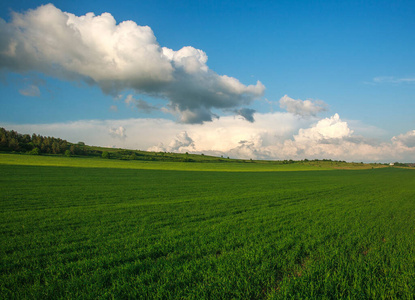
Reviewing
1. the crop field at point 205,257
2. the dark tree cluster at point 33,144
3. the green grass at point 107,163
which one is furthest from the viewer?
the dark tree cluster at point 33,144

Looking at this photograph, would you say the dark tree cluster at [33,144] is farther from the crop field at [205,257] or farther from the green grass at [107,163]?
the crop field at [205,257]

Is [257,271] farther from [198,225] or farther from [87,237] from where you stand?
[87,237]

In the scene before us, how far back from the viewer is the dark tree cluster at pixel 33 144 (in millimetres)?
80875

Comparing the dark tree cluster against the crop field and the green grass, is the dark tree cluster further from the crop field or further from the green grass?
the crop field

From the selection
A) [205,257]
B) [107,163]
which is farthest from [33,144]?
[205,257]

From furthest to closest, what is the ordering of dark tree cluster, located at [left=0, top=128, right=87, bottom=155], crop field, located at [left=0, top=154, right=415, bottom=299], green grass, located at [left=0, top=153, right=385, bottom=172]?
dark tree cluster, located at [left=0, top=128, right=87, bottom=155] < green grass, located at [left=0, top=153, right=385, bottom=172] < crop field, located at [left=0, top=154, right=415, bottom=299]

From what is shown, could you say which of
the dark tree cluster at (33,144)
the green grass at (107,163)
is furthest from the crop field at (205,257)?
the dark tree cluster at (33,144)

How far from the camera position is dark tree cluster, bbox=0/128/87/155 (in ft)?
265

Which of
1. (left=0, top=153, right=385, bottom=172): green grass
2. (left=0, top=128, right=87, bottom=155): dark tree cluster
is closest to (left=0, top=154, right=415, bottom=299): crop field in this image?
(left=0, top=153, right=385, bottom=172): green grass

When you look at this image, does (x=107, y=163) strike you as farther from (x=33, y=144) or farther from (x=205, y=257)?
(x=205, y=257)

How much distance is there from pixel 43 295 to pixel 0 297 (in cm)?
93

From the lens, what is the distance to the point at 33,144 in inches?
3420

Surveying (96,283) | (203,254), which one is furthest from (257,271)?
(96,283)

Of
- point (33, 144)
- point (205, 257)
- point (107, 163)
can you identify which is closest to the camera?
point (205, 257)
